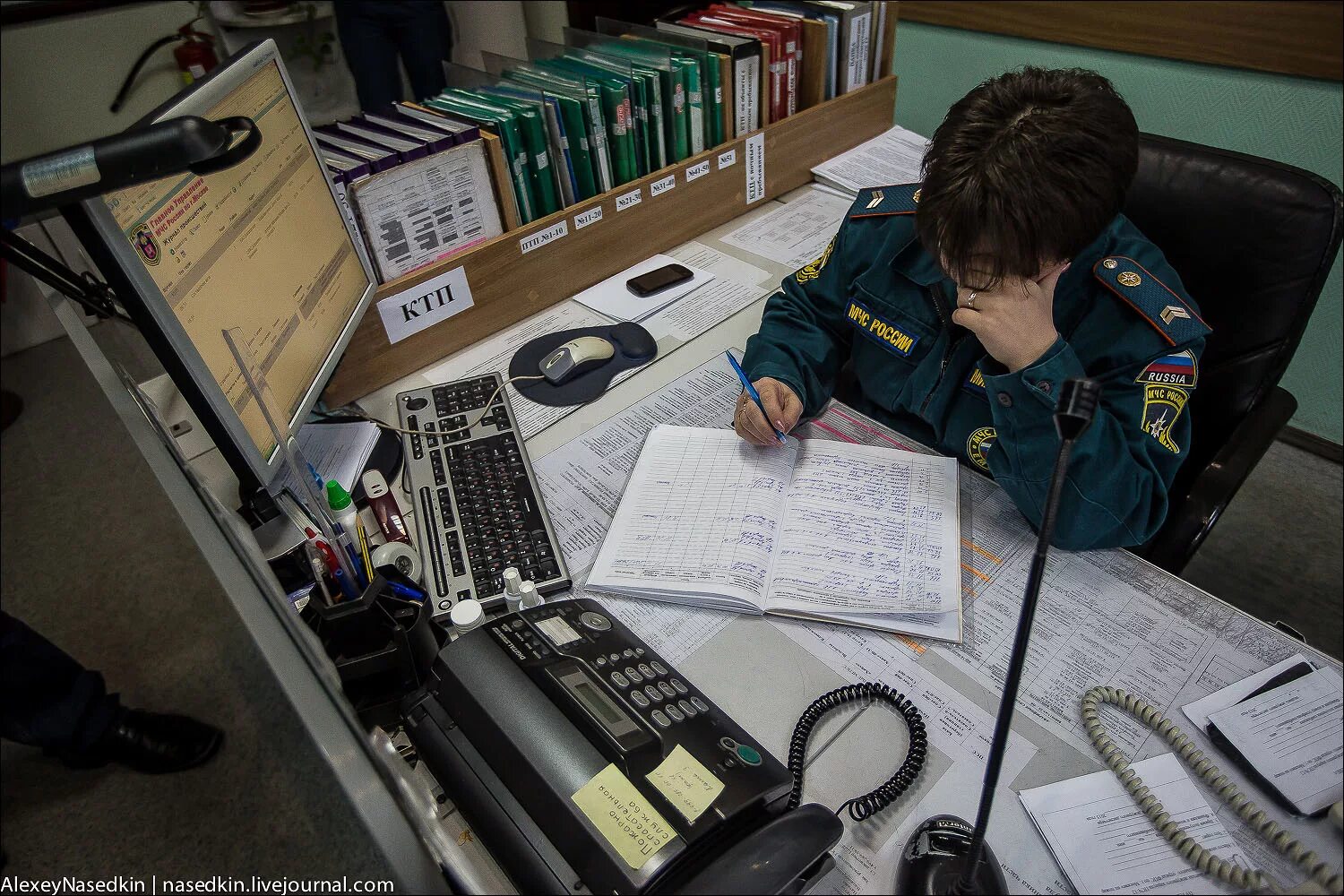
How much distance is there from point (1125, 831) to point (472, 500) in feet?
2.55

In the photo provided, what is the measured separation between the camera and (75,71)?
103 inches

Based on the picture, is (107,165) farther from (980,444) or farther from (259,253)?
(980,444)

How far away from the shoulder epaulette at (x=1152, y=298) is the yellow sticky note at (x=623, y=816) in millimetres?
786

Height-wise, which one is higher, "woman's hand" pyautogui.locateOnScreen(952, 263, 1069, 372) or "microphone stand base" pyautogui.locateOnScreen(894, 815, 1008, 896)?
"woman's hand" pyautogui.locateOnScreen(952, 263, 1069, 372)

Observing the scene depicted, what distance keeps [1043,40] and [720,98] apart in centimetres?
110

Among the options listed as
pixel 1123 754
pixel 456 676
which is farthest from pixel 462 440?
pixel 1123 754

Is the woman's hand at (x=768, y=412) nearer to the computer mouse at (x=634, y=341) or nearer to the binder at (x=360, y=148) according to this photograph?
the computer mouse at (x=634, y=341)

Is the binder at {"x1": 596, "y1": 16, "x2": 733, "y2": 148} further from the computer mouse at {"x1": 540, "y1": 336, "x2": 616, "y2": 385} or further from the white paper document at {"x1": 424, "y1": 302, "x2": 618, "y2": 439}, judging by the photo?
the computer mouse at {"x1": 540, "y1": 336, "x2": 616, "y2": 385}

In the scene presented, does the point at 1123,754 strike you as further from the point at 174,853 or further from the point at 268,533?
A: the point at 174,853

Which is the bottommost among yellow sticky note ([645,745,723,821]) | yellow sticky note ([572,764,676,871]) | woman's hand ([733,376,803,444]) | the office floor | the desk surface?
the office floor

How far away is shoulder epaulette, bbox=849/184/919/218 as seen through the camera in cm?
110

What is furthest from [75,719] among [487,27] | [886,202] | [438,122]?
[487,27]

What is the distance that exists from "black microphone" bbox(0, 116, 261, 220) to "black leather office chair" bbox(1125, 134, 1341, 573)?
1.09 metres

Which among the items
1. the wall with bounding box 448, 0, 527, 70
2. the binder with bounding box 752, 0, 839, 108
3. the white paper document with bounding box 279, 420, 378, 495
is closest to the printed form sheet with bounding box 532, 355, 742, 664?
the white paper document with bounding box 279, 420, 378, 495
